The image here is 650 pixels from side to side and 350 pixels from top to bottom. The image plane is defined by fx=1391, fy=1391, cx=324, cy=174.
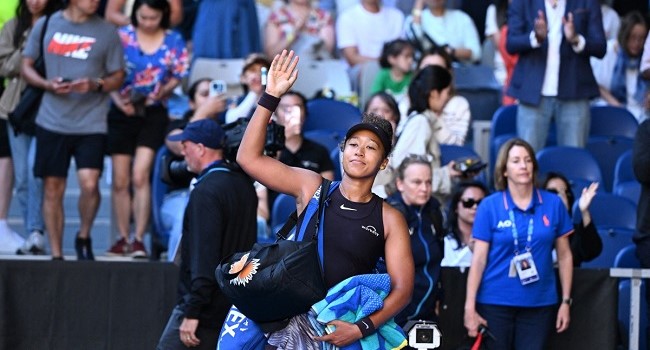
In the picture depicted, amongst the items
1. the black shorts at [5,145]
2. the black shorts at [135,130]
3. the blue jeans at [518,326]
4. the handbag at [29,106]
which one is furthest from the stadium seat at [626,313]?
the black shorts at [5,145]

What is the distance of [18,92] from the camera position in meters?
10.6

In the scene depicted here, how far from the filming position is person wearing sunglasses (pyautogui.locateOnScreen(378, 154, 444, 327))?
823cm

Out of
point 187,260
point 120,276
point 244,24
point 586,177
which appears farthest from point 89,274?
point 244,24

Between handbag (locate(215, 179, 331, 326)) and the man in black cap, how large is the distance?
4.48 ft

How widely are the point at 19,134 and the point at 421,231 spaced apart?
11.8ft

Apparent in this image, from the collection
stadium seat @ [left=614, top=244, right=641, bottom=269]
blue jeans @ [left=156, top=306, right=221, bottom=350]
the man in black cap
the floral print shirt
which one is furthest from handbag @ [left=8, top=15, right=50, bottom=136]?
stadium seat @ [left=614, top=244, right=641, bottom=269]

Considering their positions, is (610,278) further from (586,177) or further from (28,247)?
(28,247)

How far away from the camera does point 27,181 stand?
1063cm

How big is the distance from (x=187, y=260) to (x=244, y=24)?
6.29m

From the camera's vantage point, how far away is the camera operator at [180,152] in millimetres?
9656

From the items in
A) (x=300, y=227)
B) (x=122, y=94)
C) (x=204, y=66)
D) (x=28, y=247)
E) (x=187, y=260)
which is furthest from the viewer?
(x=204, y=66)

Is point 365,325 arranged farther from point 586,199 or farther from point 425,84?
point 425,84

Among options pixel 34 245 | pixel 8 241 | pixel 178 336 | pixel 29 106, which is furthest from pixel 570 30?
pixel 178 336

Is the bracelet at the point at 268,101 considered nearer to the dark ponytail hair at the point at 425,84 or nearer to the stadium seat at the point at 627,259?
the stadium seat at the point at 627,259
